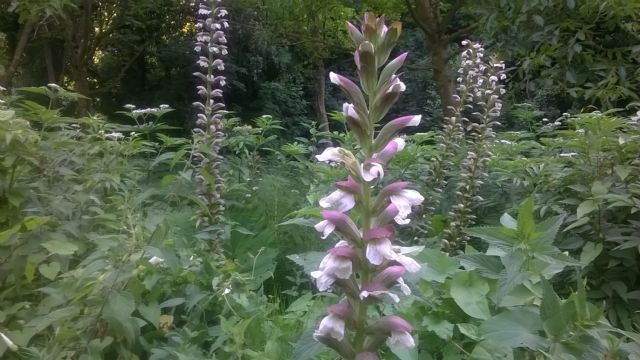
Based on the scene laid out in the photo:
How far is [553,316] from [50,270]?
→ 1.78 meters

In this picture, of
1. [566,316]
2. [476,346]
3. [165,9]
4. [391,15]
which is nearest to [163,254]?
[476,346]

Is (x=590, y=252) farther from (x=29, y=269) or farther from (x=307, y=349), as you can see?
(x=29, y=269)

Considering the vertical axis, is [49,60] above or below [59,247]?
below

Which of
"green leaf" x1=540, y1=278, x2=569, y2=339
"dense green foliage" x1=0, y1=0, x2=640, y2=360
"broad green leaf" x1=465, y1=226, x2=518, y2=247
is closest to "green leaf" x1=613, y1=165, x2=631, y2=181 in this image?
"dense green foliage" x1=0, y1=0, x2=640, y2=360

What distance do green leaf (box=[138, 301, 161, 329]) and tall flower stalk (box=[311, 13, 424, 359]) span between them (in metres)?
0.89

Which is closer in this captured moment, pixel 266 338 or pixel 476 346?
pixel 476 346

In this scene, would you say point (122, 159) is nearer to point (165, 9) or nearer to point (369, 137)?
point (369, 137)

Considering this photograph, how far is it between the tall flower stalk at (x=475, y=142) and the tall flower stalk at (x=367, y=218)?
1.97m

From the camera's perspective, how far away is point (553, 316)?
1.66 metres

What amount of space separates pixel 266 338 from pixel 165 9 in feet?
34.1

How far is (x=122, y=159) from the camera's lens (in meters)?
3.27

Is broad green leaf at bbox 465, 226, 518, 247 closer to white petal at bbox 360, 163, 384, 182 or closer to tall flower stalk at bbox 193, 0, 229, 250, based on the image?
white petal at bbox 360, 163, 384, 182

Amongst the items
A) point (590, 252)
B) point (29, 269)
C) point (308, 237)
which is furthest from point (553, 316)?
point (308, 237)

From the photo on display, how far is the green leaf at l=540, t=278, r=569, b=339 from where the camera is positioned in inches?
64.9
